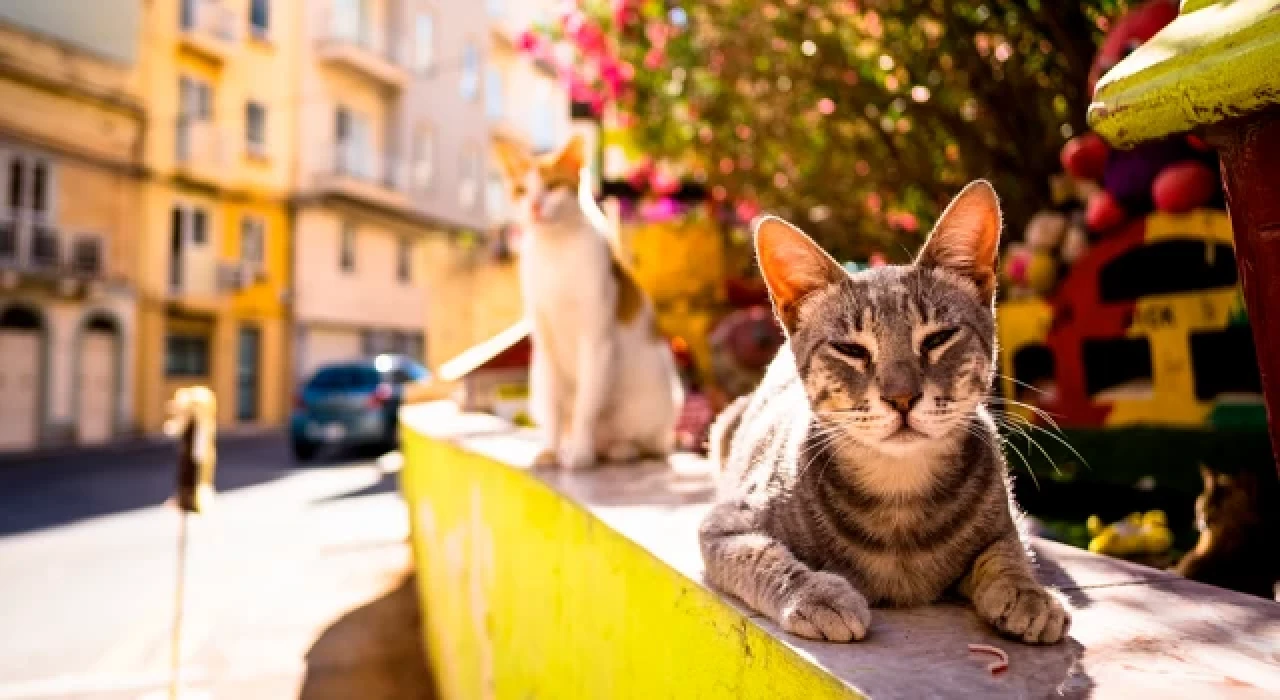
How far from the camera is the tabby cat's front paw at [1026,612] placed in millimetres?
1024

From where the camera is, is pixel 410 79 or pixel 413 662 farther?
pixel 410 79

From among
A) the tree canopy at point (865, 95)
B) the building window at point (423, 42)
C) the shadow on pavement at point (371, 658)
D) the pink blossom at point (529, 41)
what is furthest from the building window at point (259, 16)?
the shadow on pavement at point (371, 658)

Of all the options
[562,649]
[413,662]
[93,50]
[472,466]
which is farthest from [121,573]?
[93,50]

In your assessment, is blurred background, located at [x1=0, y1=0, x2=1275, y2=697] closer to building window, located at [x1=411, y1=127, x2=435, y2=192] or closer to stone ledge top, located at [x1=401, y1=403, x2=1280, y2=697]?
building window, located at [x1=411, y1=127, x2=435, y2=192]

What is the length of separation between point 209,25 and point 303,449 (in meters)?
10.3

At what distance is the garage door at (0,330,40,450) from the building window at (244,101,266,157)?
5.83m

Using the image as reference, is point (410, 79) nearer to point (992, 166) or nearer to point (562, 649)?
point (992, 166)

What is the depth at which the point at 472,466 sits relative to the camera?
287cm

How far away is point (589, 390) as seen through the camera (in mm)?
2645

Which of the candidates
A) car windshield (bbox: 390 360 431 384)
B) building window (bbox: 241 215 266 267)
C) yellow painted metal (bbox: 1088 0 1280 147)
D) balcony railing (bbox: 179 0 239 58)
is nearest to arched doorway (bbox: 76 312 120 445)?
building window (bbox: 241 215 266 267)

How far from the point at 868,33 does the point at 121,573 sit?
537 centimetres

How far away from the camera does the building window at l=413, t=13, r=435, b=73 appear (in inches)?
798

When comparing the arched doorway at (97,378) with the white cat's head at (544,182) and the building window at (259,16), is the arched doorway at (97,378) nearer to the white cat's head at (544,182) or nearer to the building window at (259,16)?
the building window at (259,16)

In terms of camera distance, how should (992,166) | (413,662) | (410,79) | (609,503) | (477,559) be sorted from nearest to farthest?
1. (609,503)
2. (477,559)
3. (992,166)
4. (413,662)
5. (410,79)
